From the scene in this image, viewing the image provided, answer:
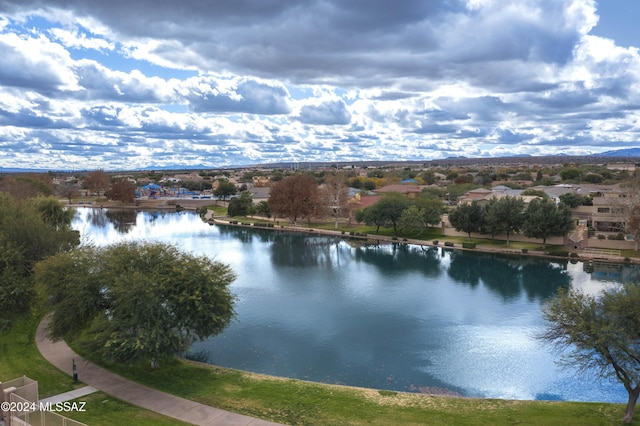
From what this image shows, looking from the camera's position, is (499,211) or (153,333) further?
(499,211)

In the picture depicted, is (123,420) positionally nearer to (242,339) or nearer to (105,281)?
(105,281)

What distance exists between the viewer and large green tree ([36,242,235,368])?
2238 cm

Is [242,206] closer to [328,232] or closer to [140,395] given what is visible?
[328,232]

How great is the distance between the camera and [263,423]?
18.5 m

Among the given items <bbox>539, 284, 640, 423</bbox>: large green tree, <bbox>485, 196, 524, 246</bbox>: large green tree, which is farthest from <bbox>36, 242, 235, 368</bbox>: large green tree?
<bbox>485, 196, 524, 246</bbox>: large green tree

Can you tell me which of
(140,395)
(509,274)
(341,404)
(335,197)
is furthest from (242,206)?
(341,404)

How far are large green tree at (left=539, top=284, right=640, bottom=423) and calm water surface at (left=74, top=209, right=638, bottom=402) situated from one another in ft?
18.9

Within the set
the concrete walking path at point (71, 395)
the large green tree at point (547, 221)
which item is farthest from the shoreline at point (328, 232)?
the concrete walking path at point (71, 395)

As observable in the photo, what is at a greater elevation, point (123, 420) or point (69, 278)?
point (69, 278)

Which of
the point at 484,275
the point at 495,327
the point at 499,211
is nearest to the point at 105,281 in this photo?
the point at 495,327

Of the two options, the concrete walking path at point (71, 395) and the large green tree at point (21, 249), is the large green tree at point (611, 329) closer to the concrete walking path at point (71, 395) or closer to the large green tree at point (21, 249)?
the concrete walking path at point (71, 395)

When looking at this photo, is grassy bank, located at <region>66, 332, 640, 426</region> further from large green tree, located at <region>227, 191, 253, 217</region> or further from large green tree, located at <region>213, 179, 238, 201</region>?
large green tree, located at <region>213, 179, 238, 201</region>

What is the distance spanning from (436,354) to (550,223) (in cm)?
4198

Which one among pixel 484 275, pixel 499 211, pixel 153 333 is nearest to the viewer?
pixel 153 333
